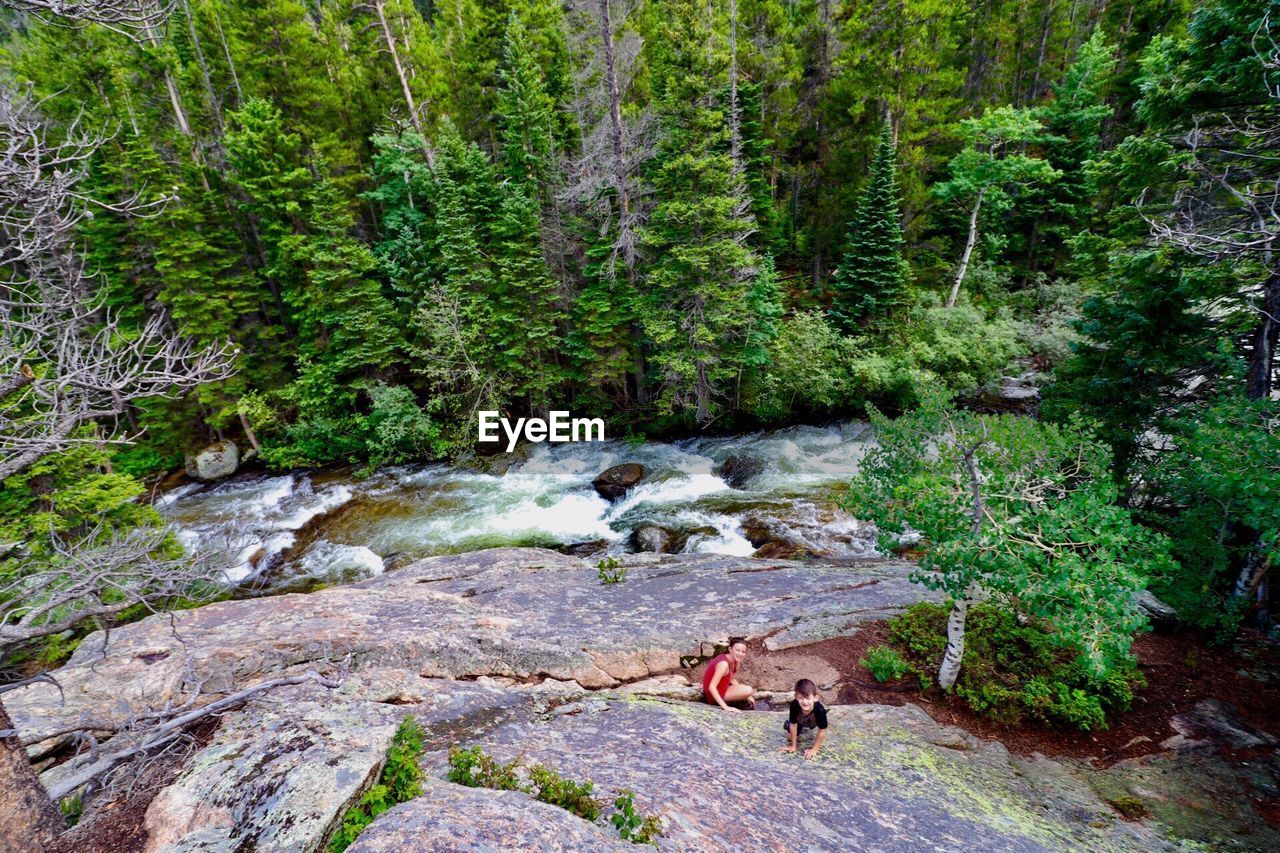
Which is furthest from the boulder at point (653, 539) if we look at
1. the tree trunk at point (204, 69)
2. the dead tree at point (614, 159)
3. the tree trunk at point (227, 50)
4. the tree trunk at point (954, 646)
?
the tree trunk at point (204, 69)

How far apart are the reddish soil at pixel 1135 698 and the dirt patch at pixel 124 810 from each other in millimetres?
6566

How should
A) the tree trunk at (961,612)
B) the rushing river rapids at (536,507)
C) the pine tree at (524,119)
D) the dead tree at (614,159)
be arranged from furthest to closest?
1. the pine tree at (524,119)
2. the dead tree at (614,159)
3. the rushing river rapids at (536,507)
4. the tree trunk at (961,612)

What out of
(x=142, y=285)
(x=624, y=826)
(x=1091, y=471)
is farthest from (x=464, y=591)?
(x=142, y=285)

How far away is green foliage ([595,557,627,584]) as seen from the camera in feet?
37.3

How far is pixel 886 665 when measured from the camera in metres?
8.70

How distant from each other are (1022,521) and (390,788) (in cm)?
777

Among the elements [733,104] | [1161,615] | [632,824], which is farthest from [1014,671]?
[733,104]

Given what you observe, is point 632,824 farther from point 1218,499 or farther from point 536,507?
point 536,507

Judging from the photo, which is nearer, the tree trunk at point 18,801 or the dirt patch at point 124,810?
the tree trunk at point 18,801

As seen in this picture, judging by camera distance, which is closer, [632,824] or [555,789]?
[632,824]

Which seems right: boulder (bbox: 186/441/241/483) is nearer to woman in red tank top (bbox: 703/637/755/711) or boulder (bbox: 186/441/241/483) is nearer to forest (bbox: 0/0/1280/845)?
forest (bbox: 0/0/1280/845)

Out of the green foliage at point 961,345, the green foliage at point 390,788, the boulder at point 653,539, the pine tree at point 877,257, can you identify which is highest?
the pine tree at point 877,257

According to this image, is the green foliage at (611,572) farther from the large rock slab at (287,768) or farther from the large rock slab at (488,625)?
the large rock slab at (287,768)

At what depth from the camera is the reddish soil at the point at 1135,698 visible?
780 cm
